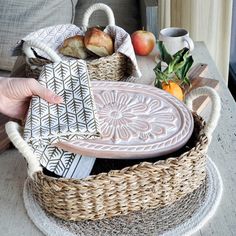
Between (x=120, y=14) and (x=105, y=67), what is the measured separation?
92cm

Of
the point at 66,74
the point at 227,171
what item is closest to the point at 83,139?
the point at 66,74

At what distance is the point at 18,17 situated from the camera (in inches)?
70.4

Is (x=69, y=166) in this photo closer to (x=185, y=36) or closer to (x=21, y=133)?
(x=21, y=133)

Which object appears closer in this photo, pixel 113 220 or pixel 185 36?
pixel 113 220

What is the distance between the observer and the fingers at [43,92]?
2.47 ft

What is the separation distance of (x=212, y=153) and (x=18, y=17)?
1.16 meters

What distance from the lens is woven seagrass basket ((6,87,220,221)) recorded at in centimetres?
67

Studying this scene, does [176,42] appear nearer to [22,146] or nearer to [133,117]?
[133,117]

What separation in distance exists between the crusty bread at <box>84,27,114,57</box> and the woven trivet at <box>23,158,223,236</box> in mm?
506

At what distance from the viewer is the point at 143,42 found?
1.30 metres

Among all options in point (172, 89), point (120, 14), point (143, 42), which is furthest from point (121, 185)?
point (120, 14)

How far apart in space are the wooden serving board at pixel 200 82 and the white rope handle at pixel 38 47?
0.32 metres

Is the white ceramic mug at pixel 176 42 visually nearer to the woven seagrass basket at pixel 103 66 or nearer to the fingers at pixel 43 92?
the woven seagrass basket at pixel 103 66

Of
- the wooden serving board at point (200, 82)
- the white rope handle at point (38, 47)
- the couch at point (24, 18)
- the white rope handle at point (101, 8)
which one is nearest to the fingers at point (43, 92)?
the white rope handle at point (38, 47)
